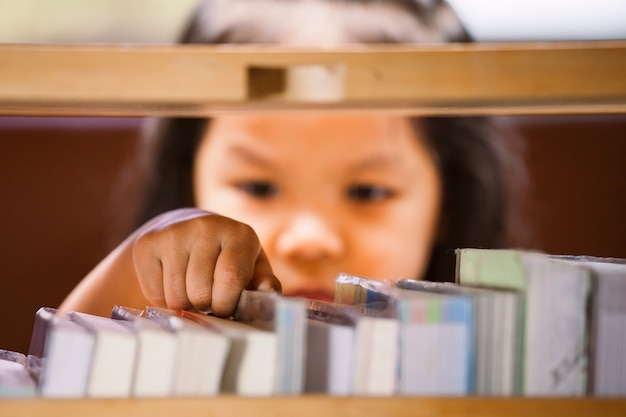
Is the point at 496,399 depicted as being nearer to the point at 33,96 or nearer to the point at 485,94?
the point at 485,94

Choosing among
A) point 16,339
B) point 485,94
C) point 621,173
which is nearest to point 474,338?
point 485,94

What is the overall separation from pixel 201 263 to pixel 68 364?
0.33 meters

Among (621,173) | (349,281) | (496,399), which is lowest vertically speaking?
(496,399)

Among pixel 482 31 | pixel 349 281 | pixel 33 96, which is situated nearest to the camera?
pixel 33 96

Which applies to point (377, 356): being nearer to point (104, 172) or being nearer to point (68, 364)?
point (68, 364)

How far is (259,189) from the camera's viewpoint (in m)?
2.13

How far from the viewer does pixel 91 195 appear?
2.11 meters

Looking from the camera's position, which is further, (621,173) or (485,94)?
(621,173)

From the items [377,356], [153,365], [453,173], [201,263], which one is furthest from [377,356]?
[453,173]

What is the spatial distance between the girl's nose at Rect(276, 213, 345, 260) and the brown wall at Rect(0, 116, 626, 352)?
51 cm

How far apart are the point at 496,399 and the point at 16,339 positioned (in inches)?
69.7

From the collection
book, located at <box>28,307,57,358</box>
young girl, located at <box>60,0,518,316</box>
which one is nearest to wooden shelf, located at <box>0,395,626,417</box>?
book, located at <box>28,307,57,358</box>

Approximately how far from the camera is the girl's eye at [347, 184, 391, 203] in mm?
2123

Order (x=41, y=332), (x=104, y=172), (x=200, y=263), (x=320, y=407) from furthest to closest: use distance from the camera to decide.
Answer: (x=104, y=172) < (x=200, y=263) < (x=41, y=332) < (x=320, y=407)
